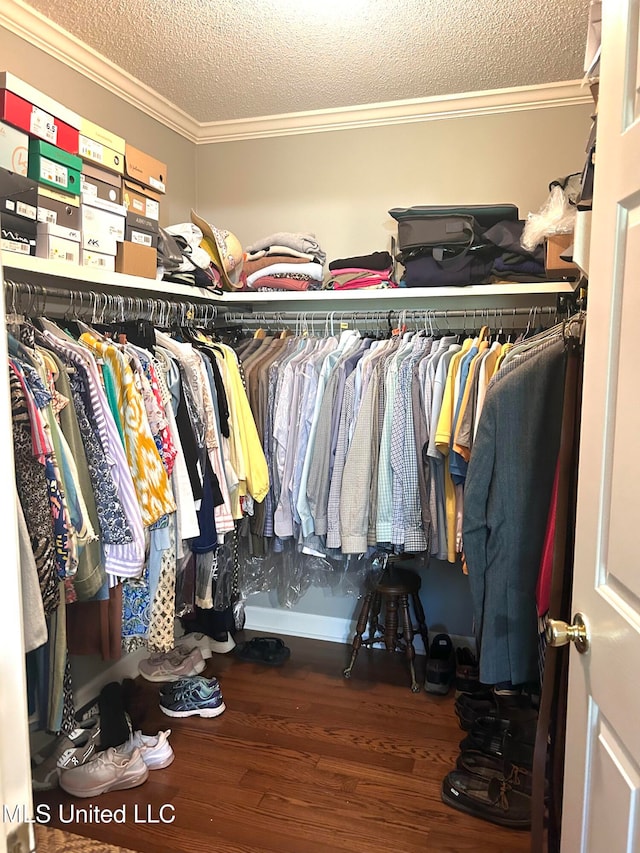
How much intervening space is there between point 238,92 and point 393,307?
1.11 m

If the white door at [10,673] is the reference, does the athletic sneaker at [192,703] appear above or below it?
below

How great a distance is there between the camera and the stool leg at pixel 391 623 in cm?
277

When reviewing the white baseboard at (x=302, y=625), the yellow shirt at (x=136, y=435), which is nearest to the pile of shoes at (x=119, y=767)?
the yellow shirt at (x=136, y=435)

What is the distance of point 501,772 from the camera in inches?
82.7

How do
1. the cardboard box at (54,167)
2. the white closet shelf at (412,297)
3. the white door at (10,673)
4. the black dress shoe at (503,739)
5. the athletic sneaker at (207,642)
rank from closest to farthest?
the white door at (10,673), the cardboard box at (54,167), the black dress shoe at (503,739), the white closet shelf at (412,297), the athletic sneaker at (207,642)

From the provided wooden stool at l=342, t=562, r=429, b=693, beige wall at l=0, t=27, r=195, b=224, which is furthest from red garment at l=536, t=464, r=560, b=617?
beige wall at l=0, t=27, r=195, b=224

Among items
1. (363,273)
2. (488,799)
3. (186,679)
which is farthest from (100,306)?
(488,799)

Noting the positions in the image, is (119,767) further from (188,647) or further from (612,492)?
(612,492)

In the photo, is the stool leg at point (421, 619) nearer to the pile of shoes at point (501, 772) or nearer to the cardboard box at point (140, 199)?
the pile of shoes at point (501, 772)

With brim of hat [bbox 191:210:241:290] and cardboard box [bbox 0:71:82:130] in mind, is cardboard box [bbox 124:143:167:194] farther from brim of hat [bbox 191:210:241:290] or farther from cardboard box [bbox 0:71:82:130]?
brim of hat [bbox 191:210:241:290]

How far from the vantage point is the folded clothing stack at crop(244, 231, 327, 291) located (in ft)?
9.18

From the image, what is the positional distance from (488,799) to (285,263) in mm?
2118

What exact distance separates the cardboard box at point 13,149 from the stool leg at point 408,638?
6.80 ft

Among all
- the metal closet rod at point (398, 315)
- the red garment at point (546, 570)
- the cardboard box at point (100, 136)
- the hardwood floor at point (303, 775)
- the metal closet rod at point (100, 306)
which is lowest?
the hardwood floor at point (303, 775)
